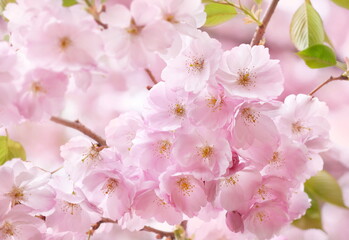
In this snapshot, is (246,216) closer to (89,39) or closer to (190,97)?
(190,97)

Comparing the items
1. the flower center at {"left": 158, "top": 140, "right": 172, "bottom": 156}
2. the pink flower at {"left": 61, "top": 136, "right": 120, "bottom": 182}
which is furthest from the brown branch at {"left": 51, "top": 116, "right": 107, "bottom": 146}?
the flower center at {"left": 158, "top": 140, "right": 172, "bottom": 156}

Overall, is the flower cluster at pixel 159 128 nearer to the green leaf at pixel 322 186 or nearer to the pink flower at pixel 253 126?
the pink flower at pixel 253 126

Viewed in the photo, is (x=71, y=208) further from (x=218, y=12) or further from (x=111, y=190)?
(x=218, y=12)

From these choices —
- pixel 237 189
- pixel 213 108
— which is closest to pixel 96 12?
pixel 213 108

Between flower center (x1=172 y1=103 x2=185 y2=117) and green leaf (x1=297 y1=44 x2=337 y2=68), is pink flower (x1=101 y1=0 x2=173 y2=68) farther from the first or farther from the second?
green leaf (x1=297 y1=44 x2=337 y2=68)

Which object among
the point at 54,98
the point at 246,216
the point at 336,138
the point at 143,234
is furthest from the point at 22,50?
the point at 336,138

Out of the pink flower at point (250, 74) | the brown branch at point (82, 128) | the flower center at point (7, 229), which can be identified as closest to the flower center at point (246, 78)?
the pink flower at point (250, 74)
